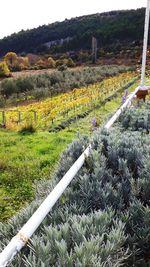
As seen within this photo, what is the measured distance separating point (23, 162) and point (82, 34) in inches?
3474

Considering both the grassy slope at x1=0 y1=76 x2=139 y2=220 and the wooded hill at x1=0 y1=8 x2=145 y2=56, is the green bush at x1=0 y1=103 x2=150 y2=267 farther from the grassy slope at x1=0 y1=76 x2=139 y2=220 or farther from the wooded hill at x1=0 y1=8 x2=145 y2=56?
the wooded hill at x1=0 y1=8 x2=145 y2=56

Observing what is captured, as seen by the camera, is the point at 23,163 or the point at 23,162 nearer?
the point at 23,163

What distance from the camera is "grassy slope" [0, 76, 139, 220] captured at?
5453 millimetres

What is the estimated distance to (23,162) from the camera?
7043 millimetres

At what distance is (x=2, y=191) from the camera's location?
5727 mm

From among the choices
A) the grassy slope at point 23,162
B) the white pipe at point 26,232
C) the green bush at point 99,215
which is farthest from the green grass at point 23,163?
the white pipe at point 26,232

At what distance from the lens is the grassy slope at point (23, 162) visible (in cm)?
545

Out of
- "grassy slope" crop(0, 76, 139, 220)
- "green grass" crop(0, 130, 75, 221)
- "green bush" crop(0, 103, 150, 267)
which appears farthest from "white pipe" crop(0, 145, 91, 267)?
"green grass" crop(0, 130, 75, 221)

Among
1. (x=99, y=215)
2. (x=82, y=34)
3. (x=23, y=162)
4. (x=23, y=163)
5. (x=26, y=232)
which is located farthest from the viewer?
(x=82, y=34)

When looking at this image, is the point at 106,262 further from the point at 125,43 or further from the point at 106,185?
the point at 125,43

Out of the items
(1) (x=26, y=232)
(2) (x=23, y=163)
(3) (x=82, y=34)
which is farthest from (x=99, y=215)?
(3) (x=82, y=34)

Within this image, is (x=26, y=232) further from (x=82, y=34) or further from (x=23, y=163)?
(x=82, y=34)

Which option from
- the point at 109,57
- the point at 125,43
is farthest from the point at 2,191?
the point at 125,43

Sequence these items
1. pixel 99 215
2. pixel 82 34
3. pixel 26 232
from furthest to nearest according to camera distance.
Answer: pixel 82 34 → pixel 99 215 → pixel 26 232
